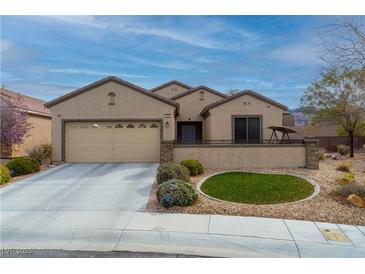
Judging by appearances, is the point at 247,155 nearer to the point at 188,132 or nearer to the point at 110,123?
the point at 110,123

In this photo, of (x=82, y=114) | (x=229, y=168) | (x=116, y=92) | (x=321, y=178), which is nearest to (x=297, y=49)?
(x=321, y=178)

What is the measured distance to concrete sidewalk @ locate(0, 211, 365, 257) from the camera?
5512 mm

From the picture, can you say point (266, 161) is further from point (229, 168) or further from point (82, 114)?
point (82, 114)

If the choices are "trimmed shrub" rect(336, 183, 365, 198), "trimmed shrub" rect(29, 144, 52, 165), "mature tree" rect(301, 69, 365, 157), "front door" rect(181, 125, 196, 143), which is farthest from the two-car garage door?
"mature tree" rect(301, 69, 365, 157)

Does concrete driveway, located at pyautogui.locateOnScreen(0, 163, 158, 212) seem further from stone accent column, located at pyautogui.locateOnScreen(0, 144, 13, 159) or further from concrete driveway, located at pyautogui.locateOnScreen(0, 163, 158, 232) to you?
stone accent column, located at pyautogui.locateOnScreen(0, 144, 13, 159)

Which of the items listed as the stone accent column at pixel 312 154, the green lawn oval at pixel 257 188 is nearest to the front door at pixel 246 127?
the stone accent column at pixel 312 154

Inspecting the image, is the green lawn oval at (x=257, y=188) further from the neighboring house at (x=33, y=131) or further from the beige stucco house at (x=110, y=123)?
the neighboring house at (x=33, y=131)

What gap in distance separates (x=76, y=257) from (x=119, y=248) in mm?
828

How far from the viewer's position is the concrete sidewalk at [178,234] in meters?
5.51

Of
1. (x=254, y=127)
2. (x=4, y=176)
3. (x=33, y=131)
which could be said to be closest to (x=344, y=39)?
(x=254, y=127)

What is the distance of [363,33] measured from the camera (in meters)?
8.22

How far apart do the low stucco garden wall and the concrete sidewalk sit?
652cm

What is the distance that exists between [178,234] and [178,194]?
1957 mm

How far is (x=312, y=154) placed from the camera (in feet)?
44.7
